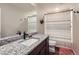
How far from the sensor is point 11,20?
1.37 m

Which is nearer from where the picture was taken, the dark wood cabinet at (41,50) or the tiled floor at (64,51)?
the dark wood cabinet at (41,50)

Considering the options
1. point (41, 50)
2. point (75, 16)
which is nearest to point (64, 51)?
point (41, 50)

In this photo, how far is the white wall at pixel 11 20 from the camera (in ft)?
4.30

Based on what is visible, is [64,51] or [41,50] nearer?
[64,51]

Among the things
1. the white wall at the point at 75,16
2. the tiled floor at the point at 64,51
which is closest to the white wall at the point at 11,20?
the white wall at the point at 75,16

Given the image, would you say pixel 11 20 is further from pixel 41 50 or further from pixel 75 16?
pixel 75 16

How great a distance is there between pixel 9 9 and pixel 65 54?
1136mm

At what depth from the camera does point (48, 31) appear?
1.52 meters

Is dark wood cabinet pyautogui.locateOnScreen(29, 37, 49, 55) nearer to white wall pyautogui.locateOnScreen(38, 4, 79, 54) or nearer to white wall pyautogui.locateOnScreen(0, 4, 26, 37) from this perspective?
white wall pyautogui.locateOnScreen(38, 4, 79, 54)

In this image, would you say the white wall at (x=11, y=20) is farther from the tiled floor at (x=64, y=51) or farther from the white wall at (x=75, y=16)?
the tiled floor at (x=64, y=51)

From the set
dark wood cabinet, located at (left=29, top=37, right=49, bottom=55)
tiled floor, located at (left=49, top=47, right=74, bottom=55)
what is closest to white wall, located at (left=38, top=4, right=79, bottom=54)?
tiled floor, located at (left=49, top=47, right=74, bottom=55)

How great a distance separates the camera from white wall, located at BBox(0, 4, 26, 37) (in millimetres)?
1312

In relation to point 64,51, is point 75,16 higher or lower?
higher

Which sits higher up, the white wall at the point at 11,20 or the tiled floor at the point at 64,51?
the white wall at the point at 11,20
